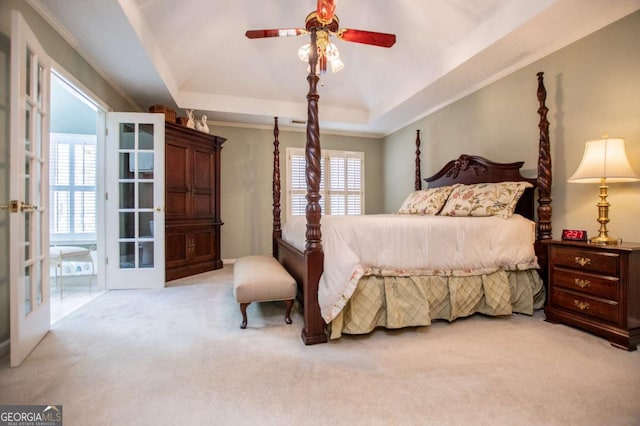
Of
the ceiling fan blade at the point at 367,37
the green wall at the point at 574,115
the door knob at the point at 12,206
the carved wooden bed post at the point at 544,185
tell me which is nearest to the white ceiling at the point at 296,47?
the green wall at the point at 574,115

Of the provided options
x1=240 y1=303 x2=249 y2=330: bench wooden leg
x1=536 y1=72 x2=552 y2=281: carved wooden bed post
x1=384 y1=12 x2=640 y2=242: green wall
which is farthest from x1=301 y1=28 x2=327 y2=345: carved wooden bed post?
x1=384 y1=12 x2=640 y2=242: green wall

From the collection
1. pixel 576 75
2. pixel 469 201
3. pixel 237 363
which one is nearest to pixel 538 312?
pixel 469 201

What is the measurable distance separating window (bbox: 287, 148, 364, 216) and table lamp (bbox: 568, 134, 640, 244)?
3814mm

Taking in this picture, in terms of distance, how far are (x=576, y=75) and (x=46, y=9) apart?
14.5 feet

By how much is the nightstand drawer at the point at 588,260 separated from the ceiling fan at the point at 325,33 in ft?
7.08

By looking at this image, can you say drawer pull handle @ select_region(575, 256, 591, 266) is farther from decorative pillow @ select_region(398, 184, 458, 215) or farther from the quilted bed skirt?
decorative pillow @ select_region(398, 184, 458, 215)

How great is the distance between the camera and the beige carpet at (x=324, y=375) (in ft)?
4.35

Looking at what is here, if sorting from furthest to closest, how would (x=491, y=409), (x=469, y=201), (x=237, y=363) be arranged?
(x=469, y=201)
(x=237, y=363)
(x=491, y=409)

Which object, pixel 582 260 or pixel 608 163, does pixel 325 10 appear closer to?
pixel 608 163

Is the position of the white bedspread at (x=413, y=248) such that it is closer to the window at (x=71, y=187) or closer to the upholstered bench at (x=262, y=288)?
the upholstered bench at (x=262, y=288)

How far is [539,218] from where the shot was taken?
2.70 metres

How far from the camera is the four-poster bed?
2055 millimetres

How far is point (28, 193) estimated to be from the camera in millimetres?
1906

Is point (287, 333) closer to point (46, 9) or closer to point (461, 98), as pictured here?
point (46, 9)
